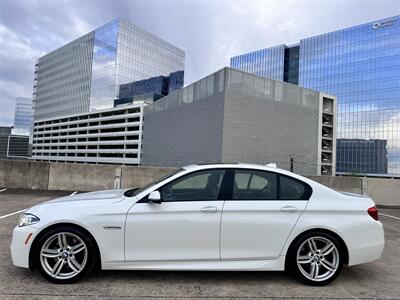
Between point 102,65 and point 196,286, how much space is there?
126 m

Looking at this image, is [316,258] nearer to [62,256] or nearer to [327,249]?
[327,249]

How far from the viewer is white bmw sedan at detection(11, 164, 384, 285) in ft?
14.0

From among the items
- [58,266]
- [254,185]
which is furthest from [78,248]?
[254,185]

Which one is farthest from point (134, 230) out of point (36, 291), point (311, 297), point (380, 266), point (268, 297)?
point (380, 266)

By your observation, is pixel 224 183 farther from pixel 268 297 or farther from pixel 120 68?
pixel 120 68

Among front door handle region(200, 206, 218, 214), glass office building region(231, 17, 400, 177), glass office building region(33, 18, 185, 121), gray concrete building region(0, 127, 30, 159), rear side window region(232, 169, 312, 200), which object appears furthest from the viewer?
gray concrete building region(0, 127, 30, 159)

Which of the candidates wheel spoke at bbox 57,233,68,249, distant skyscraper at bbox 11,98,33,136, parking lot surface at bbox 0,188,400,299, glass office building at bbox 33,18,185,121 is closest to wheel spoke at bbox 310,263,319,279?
parking lot surface at bbox 0,188,400,299

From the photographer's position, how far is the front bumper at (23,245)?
13.8 ft

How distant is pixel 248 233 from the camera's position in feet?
14.4

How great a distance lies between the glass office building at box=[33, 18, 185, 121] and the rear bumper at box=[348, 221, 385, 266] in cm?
11815

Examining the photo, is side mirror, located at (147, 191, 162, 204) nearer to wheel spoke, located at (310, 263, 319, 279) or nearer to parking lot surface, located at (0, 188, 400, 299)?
parking lot surface, located at (0, 188, 400, 299)

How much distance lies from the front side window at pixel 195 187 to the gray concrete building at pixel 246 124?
45.9 meters

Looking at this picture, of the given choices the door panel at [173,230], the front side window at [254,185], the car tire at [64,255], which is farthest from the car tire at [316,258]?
the car tire at [64,255]

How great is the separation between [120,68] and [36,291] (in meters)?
121
